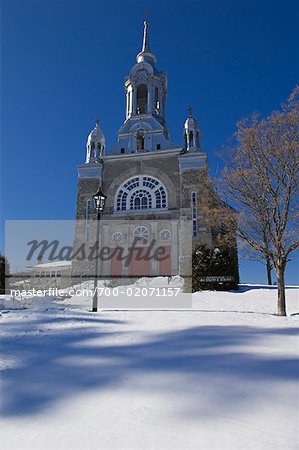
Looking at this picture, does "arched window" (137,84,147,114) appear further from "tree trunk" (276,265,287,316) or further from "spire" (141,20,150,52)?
"tree trunk" (276,265,287,316)

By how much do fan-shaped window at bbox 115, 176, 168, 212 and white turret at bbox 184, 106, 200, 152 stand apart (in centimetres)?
427

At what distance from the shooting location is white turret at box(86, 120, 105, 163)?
96.1ft

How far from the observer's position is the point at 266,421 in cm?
262

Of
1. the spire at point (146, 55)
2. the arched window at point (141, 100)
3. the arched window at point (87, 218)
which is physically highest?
the spire at point (146, 55)

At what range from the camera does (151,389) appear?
3246 mm

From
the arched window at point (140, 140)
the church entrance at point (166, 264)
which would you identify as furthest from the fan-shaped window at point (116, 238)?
the arched window at point (140, 140)

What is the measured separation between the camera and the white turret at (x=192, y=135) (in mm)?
27334

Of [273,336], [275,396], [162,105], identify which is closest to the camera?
[275,396]

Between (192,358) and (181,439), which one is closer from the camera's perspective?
(181,439)

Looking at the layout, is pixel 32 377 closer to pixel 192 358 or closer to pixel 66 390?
pixel 66 390

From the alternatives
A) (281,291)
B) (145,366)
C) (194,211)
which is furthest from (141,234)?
(145,366)

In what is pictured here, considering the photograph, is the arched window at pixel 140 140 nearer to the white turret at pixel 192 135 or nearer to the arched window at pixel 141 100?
the white turret at pixel 192 135

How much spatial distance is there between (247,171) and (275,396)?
9128 mm

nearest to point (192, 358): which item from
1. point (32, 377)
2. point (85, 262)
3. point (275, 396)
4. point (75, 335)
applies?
point (275, 396)
